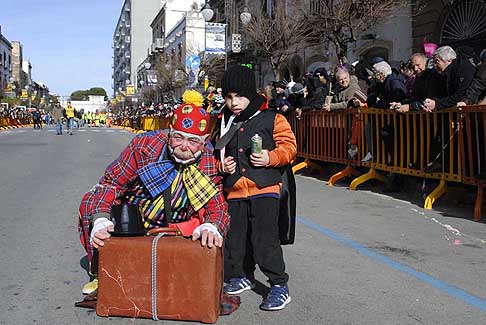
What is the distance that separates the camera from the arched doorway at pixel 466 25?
688 inches

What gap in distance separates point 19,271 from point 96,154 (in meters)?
13.2

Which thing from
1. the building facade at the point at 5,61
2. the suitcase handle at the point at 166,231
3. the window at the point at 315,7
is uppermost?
the building facade at the point at 5,61

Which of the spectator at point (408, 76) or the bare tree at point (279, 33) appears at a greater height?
the bare tree at point (279, 33)

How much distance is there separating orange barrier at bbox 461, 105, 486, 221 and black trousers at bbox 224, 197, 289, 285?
417cm

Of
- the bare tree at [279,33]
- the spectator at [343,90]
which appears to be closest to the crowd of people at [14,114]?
the bare tree at [279,33]

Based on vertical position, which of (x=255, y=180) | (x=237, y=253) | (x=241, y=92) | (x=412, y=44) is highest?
(x=412, y=44)

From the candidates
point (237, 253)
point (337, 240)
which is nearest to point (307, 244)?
point (337, 240)

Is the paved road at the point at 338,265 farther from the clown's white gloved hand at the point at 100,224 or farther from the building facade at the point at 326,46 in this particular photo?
the building facade at the point at 326,46

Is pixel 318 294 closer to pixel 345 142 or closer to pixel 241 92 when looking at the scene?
pixel 241 92

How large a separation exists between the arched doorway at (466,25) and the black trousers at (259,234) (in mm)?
15005

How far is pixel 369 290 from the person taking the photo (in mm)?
4742

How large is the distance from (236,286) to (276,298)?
1.50 feet

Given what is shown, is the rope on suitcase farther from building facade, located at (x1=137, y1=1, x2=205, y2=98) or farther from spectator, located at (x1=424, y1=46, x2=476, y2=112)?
building facade, located at (x1=137, y1=1, x2=205, y2=98)

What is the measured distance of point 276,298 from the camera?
4.23 m
